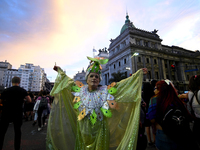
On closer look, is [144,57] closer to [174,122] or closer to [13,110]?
[174,122]

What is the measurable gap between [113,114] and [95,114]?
59cm

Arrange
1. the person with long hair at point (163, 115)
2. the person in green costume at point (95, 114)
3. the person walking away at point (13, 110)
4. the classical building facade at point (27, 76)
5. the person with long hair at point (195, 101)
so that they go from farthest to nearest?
the classical building facade at point (27, 76)
the person walking away at point (13, 110)
the person with long hair at point (195, 101)
the person in green costume at point (95, 114)
the person with long hair at point (163, 115)

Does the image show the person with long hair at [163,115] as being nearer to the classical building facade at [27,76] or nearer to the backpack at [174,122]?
the backpack at [174,122]

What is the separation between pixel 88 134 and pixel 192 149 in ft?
5.57

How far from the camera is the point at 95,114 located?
2.14 meters

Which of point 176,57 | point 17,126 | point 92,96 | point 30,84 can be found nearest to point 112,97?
point 92,96

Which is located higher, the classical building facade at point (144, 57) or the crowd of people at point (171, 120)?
the classical building facade at point (144, 57)

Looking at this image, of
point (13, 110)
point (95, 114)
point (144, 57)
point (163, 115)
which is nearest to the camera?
point (163, 115)

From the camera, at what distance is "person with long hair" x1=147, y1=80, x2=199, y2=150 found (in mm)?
1603

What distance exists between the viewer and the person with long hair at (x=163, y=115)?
1603 mm

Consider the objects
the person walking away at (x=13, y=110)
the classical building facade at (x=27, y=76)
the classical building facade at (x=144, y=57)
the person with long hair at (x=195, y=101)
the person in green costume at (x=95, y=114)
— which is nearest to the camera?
the person in green costume at (x=95, y=114)

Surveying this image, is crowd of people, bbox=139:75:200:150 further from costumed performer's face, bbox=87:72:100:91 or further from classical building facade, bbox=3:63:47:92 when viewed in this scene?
classical building facade, bbox=3:63:47:92

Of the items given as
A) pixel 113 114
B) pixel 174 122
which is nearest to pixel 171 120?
pixel 174 122

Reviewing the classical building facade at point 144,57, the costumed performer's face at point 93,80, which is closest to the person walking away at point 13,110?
the costumed performer's face at point 93,80
